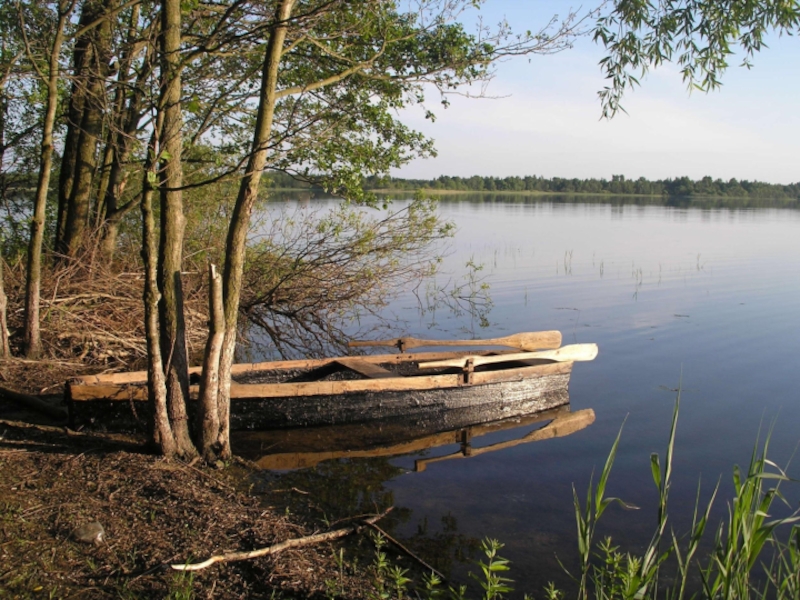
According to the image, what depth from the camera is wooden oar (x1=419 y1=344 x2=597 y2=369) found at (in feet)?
28.1

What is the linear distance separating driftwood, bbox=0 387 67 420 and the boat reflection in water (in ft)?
5.59

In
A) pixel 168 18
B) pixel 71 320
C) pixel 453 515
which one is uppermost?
pixel 168 18

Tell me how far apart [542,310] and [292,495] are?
33.9 ft

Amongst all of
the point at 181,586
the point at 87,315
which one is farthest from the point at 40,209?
the point at 181,586

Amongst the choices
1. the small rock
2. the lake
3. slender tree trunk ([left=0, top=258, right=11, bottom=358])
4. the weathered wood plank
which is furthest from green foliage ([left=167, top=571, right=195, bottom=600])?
slender tree trunk ([left=0, top=258, right=11, bottom=358])

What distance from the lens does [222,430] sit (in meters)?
5.62

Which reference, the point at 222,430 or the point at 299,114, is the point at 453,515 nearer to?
the point at 222,430

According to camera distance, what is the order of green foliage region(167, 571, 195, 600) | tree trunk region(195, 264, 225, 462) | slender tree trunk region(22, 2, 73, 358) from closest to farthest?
green foliage region(167, 571, 195, 600), tree trunk region(195, 264, 225, 462), slender tree trunk region(22, 2, 73, 358)

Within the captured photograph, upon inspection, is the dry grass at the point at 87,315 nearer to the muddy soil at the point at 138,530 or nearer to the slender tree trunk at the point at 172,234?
the muddy soil at the point at 138,530

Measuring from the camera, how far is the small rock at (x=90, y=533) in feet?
12.8

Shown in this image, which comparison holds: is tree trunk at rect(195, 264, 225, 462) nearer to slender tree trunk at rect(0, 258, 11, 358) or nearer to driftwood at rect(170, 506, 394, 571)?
driftwood at rect(170, 506, 394, 571)

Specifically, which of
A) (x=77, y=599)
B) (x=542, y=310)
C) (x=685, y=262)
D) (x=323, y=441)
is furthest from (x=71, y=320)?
(x=685, y=262)

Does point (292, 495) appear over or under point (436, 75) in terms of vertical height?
under

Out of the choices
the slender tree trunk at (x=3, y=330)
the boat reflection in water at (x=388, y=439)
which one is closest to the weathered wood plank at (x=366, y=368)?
the boat reflection in water at (x=388, y=439)
